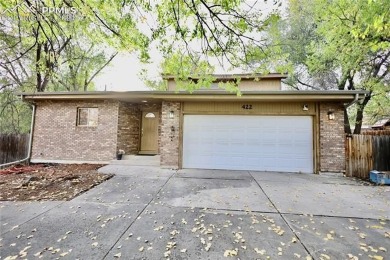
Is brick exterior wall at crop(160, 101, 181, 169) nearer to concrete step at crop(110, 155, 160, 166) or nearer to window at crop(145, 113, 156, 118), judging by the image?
concrete step at crop(110, 155, 160, 166)

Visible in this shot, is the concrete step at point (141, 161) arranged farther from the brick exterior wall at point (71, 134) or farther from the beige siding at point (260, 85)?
the beige siding at point (260, 85)

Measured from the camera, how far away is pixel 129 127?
939 centimetres

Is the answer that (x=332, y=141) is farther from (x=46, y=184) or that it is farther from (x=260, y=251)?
(x=46, y=184)

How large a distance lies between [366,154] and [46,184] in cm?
1019

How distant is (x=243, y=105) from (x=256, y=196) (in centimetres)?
405

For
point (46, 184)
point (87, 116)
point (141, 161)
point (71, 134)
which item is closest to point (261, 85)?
point (141, 161)

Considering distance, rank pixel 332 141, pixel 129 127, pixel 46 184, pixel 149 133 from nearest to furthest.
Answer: pixel 46 184, pixel 332 141, pixel 129 127, pixel 149 133

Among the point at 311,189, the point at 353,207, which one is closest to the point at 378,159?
the point at 311,189

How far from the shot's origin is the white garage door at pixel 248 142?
766 cm

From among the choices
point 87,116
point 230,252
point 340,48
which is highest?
point 340,48

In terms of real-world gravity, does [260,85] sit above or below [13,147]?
above

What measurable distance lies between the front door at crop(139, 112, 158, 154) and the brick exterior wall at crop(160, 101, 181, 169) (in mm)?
2286

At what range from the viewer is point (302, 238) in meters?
2.94

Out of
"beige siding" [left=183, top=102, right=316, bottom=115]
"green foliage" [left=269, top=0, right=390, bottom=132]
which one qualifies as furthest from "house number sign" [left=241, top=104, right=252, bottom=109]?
"green foliage" [left=269, top=0, right=390, bottom=132]
